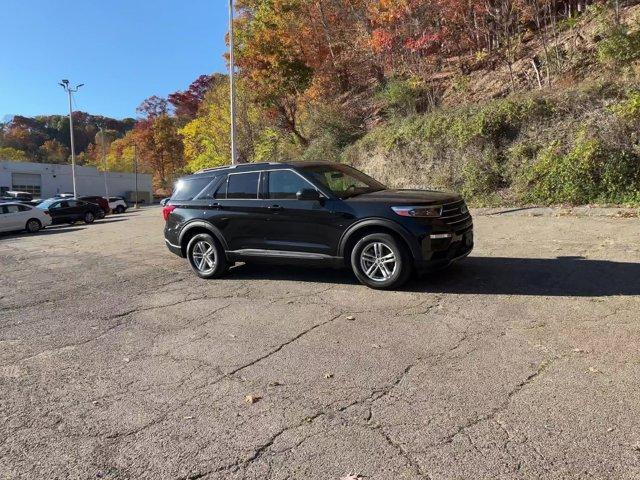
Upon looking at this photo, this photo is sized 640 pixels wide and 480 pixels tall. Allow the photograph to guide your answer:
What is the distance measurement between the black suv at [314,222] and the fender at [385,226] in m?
0.01

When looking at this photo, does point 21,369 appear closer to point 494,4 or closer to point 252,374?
point 252,374

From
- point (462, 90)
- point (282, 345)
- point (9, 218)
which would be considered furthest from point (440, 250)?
point (9, 218)

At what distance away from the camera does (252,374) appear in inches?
171

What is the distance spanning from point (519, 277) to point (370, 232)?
2.15m

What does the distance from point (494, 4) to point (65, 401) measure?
1920 cm

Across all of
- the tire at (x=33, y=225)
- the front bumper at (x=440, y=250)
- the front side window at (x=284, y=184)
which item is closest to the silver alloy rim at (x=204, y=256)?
the front side window at (x=284, y=184)

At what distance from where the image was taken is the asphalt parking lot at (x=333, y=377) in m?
3.03

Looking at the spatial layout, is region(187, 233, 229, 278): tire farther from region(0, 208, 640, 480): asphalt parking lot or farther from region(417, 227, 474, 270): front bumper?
region(417, 227, 474, 270): front bumper

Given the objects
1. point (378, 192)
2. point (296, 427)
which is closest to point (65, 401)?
point (296, 427)

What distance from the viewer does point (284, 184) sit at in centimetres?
746

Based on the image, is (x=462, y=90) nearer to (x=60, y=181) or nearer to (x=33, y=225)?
(x=33, y=225)

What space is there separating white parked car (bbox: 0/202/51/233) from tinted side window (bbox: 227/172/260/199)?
691 inches

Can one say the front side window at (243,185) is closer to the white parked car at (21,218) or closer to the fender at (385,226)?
the fender at (385,226)

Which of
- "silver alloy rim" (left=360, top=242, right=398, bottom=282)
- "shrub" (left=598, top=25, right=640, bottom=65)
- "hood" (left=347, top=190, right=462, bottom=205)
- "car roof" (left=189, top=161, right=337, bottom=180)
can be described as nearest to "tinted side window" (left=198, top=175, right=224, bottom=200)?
"car roof" (left=189, top=161, right=337, bottom=180)
